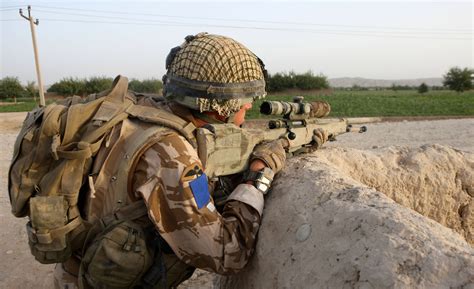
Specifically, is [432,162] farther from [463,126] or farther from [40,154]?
[463,126]

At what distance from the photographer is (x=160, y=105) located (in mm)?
2529

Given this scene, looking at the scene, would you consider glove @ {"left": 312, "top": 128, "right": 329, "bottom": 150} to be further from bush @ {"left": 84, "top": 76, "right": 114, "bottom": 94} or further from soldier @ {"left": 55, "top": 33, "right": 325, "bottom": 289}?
bush @ {"left": 84, "top": 76, "right": 114, "bottom": 94}

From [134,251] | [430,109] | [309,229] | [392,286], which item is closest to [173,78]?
[134,251]

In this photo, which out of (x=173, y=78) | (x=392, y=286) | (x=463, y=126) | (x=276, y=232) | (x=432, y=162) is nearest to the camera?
(x=392, y=286)

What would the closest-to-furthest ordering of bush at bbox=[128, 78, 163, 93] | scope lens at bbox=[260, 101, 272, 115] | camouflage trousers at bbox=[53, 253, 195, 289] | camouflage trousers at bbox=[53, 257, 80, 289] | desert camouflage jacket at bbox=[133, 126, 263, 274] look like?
desert camouflage jacket at bbox=[133, 126, 263, 274] < camouflage trousers at bbox=[53, 253, 195, 289] < camouflage trousers at bbox=[53, 257, 80, 289] < scope lens at bbox=[260, 101, 272, 115] < bush at bbox=[128, 78, 163, 93]

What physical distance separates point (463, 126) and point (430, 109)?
9.33 meters

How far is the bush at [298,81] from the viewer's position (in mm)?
47906

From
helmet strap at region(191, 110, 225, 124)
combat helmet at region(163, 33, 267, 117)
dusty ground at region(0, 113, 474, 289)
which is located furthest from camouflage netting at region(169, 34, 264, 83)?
dusty ground at region(0, 113, 474, 289)

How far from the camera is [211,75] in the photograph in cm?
238

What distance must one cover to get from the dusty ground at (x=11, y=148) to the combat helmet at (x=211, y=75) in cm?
114

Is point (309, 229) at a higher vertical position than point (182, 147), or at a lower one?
lower

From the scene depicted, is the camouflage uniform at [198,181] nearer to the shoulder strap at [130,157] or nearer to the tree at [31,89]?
the shoulder strap at [130,157]

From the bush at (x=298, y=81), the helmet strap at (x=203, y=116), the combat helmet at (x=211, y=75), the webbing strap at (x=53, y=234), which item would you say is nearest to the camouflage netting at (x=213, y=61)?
the combat helmet at (x=211, y=75)

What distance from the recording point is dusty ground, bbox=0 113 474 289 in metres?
4.68
